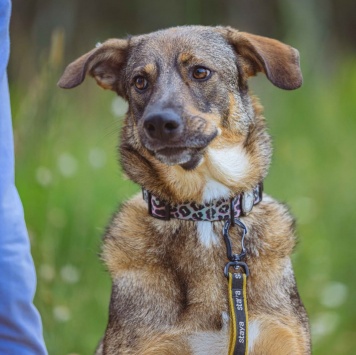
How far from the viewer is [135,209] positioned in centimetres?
423

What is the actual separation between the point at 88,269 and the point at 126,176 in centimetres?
159

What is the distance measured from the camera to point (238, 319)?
3.76m

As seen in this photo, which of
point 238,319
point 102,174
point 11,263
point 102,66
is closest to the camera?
point 238,319

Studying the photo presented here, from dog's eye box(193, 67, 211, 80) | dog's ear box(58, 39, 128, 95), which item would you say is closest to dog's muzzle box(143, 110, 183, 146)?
dog's eye box(193, 67, 211, 80)

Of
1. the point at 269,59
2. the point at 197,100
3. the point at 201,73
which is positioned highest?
the point at 269,59

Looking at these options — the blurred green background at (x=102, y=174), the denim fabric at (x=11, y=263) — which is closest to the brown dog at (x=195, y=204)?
the denim fabric at (x=11, y=263)

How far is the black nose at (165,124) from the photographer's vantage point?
376cm

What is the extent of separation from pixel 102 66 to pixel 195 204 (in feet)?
2.56

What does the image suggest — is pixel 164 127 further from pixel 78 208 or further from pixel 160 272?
pixel 78 208

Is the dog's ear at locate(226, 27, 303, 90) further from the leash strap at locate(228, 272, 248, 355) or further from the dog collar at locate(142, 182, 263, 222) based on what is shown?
the leash strap at locate(228, 272, 248, 355)

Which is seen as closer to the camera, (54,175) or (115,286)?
(115,286)

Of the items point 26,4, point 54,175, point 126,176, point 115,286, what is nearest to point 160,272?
point 115,286

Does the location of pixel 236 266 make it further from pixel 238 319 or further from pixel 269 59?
pixel 269 59

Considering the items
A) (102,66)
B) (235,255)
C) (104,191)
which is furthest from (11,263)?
(104,191)
